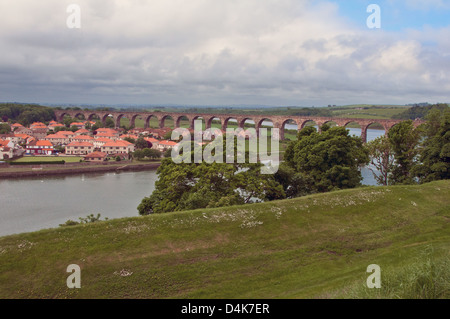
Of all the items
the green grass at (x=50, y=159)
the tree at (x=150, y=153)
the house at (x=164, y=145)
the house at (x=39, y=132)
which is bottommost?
the green grass at (x=50, y=159)

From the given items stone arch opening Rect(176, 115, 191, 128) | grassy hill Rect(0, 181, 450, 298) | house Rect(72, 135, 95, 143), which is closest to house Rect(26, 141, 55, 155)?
house Rect(72, 135, 95, 143)

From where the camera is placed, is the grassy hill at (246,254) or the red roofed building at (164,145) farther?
the red roofed building at (164,145)

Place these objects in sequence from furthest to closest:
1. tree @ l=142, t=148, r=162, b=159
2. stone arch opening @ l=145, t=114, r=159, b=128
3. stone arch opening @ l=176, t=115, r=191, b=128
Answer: stone arch opening @ l=145, t=114, r=159, b=128 → stone arch opening @ l=176, t=115, r=191, b=128 → tree @ l=142, t=148, r=162, b=159

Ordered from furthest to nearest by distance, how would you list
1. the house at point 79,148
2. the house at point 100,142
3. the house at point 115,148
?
1. the house at point 100,142
2. the house at point 79,148
3. the house at point 115,148

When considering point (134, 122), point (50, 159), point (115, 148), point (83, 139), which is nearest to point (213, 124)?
point (134, 122)

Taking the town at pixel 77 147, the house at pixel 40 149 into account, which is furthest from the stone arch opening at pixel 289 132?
the house at pixel 40 149

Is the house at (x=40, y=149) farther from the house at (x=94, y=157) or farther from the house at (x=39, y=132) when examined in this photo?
the house at (x=39, y=132)

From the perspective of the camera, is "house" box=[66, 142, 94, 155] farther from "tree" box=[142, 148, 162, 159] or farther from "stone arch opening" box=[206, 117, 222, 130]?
"stone arch opening" box=[206, 117, 222, 130]
